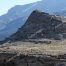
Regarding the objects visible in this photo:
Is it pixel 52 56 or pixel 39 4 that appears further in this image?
pixel 39 4

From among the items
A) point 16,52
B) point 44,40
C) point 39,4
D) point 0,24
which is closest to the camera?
point 16,52

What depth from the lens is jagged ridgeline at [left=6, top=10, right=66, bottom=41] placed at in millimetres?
54619

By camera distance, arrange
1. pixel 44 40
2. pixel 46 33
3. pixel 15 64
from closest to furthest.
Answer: pixel 15 64, pixel 44 40, pixel 46 33

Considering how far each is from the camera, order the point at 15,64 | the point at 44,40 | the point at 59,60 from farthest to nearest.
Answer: the point at 44,40, the point at 15,64, the point at 59,60

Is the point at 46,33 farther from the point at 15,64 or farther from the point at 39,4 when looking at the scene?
A: the point at 39,4

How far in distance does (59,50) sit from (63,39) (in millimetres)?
11763

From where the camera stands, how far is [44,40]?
51.0m

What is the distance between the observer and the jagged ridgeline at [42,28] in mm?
54619

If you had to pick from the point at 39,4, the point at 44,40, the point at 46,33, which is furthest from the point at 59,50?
the point at 39,4

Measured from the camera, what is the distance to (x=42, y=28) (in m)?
57.7

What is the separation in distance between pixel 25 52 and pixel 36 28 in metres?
18.3

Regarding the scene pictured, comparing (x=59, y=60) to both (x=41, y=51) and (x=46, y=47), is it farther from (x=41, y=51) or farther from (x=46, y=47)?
(x=46, y=47)

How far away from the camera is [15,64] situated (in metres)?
38.8

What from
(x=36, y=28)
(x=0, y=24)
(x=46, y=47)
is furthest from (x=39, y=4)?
(x=46, y=47)
